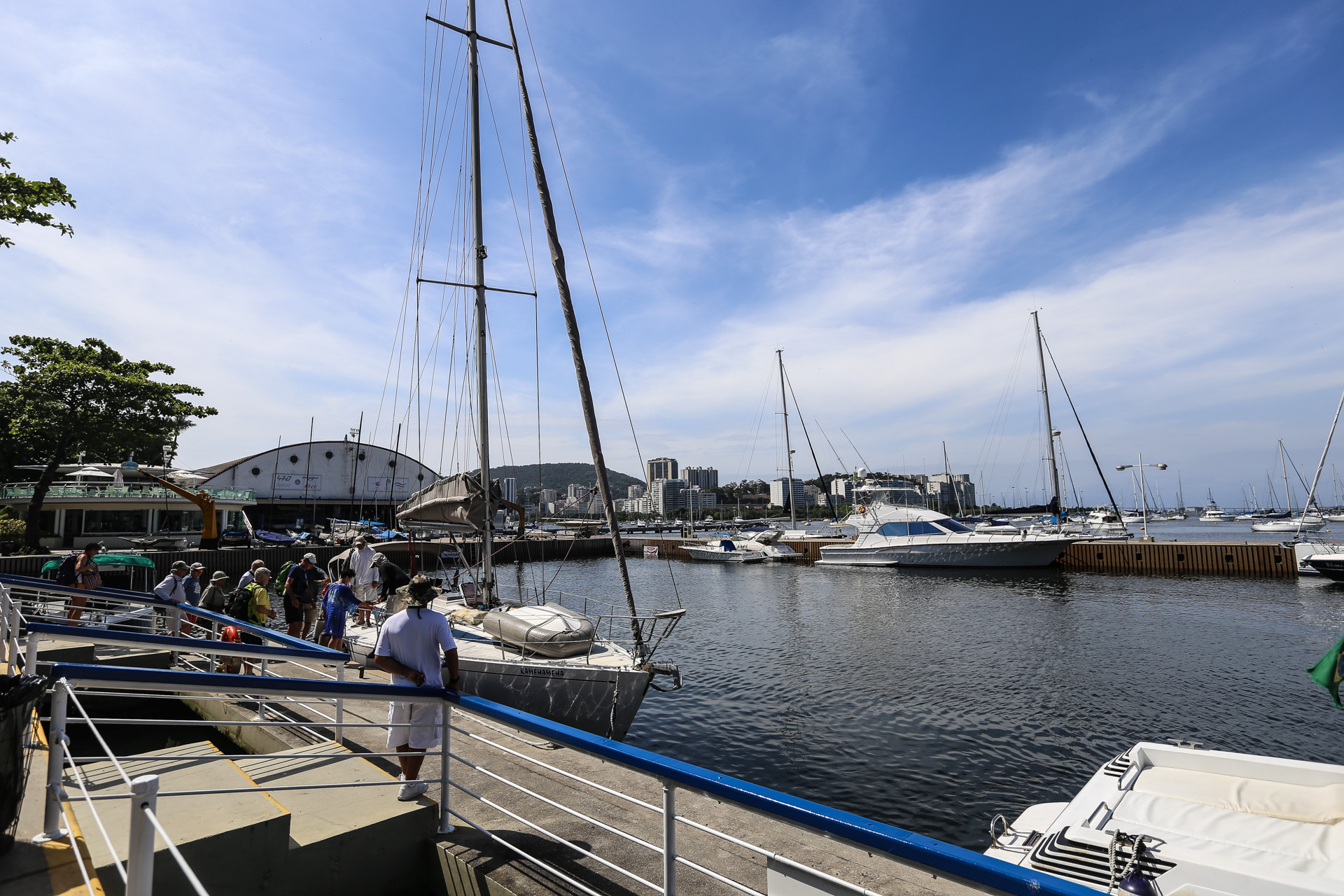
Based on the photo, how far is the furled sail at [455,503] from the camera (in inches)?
496

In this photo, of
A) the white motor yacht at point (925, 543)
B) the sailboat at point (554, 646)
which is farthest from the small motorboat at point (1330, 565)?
the sailboat at point (554, 646)

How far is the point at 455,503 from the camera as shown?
12.8m

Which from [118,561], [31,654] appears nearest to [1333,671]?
[31,654]

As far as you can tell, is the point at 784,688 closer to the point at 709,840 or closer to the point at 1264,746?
the point at 1264,746

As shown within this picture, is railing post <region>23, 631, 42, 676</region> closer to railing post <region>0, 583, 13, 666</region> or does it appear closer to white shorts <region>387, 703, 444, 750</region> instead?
white shorts <region>387, 703, 444, 750</region>

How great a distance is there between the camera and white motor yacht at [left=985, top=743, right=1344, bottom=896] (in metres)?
4.88

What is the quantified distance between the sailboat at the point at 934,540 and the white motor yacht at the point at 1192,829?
1424 inches

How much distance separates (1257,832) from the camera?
5.75 meters

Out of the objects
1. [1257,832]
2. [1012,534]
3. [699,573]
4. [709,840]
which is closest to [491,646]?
[709,840]

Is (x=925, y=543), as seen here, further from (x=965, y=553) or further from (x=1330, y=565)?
(x=1330, y=565)

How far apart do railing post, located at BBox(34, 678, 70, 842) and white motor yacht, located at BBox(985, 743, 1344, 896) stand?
5597 mm

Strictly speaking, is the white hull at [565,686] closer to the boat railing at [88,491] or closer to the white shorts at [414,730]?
the white shorts at [414,730]

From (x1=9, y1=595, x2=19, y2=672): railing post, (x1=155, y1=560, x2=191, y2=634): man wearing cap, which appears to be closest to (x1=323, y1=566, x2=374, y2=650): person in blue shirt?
(x1=155, y1=560, x2=191, y2=634): man wearing cap

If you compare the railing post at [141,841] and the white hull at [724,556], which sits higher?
the railing post at [141,841]
